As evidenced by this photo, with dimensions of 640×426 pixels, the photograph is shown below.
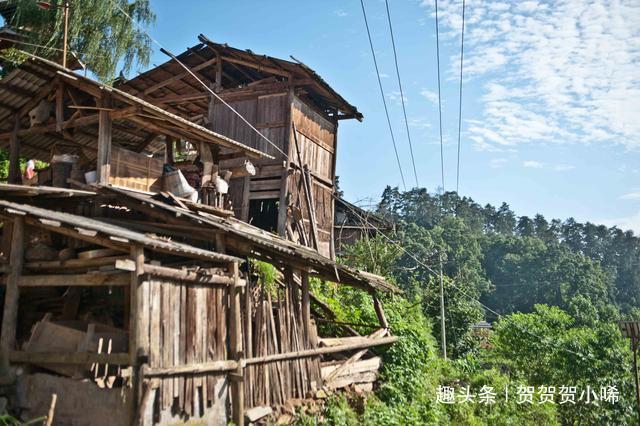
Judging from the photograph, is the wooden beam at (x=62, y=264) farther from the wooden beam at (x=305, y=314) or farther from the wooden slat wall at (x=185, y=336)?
the wooden beam at (x=305, y=314)

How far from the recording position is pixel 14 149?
1109 cm

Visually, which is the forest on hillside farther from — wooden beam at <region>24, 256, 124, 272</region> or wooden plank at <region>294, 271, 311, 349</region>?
wooden beam at <region>24, 256, 124, 272</region>

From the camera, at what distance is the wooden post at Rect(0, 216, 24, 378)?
722cm

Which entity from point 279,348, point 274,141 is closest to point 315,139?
→ point 274,141

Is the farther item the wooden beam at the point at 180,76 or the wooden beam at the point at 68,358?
the wooden beam at the point at 180,76

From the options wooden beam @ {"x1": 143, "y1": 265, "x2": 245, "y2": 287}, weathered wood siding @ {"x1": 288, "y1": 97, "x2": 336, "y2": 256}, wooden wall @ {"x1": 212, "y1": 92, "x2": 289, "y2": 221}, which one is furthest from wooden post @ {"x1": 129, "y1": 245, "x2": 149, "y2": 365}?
weathered wood siding @ {"x1": 288, "y1": 97, "x2": 336, "y2": 256}

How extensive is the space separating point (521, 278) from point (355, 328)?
164ft

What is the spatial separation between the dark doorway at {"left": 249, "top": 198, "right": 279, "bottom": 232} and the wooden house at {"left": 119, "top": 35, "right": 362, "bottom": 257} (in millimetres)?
32

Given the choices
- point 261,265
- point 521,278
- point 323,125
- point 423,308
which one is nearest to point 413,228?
point 521,278

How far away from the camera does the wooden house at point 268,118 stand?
53.2ft

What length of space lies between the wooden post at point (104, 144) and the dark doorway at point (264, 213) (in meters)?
7.39

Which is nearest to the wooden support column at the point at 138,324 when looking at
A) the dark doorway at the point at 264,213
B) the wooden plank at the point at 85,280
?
the wooden plank at the point at 85,280

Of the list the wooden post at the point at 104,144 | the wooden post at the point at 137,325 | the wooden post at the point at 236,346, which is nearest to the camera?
the wooden post at the point at 137,325

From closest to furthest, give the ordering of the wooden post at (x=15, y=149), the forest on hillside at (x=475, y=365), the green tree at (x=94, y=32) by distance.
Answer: the wooden post at (x=15, y=149), the forest on hillside at (x=475, y=365), the green tree at (x=94, y=32)
